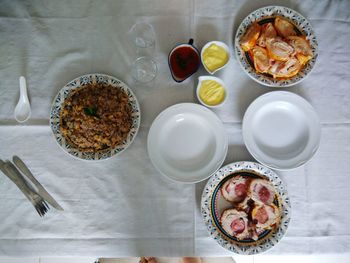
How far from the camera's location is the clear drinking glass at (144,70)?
46.0 inches

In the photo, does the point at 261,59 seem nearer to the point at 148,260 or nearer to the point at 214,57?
the point at 214,57

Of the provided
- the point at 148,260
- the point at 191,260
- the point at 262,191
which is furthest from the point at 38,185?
the point at 262,191

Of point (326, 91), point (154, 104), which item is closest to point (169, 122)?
point (154, 104)

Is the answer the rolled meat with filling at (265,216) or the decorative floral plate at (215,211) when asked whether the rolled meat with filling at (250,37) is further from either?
the rolled meat with filling at (265,216)

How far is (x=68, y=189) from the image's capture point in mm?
1092

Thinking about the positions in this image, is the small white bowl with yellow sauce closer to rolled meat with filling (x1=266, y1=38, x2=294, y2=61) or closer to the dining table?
the dining table

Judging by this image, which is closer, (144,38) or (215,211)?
(215,211)

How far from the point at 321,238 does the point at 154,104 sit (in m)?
0.83

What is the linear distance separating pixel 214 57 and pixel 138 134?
0.44m

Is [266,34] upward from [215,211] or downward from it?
upward

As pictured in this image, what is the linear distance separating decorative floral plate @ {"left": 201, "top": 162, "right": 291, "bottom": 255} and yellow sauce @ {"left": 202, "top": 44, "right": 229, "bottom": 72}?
40 centimetres

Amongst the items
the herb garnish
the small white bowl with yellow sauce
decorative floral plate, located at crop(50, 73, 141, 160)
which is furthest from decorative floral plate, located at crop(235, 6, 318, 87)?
the herb garnish

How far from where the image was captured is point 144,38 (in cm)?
119

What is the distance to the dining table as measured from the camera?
1.07 metres
